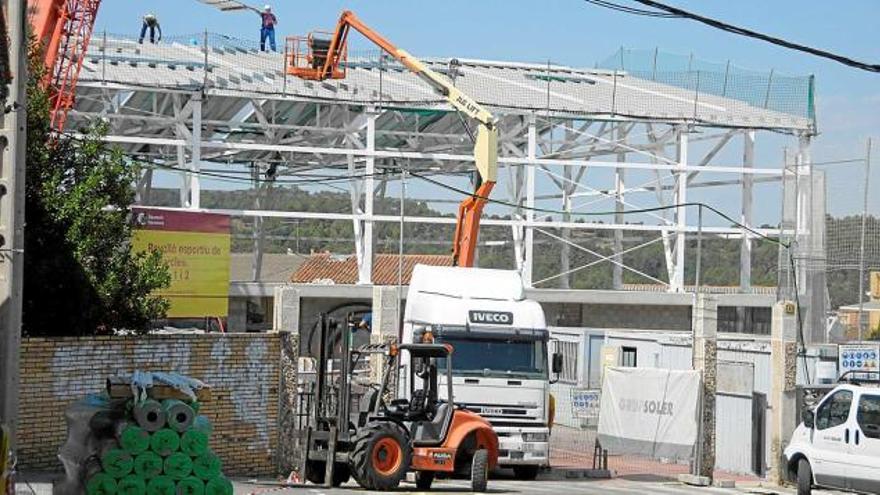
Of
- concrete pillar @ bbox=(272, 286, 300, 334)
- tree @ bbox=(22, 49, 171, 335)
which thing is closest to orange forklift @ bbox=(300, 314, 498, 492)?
concrete pillar @ bbox=(272, 286, 300, 334)

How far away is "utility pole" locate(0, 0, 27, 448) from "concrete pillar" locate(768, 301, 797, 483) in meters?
15.1

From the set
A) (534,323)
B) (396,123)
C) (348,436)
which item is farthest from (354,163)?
(348,436)

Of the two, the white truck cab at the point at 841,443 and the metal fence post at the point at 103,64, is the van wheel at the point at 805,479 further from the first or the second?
the metal fence post at the point at 103,64

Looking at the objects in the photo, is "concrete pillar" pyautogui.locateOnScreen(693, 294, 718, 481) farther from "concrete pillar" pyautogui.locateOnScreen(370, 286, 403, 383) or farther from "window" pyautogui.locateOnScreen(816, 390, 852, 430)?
"concrete pillar" pyautogui.locateOnScreen(370, 286, 403, 383)

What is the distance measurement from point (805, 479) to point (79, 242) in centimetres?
1357

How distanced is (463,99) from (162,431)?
1863 cm

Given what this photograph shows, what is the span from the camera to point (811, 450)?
23.1 metres

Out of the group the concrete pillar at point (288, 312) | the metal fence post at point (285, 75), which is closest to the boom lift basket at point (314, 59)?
the metal fence post at point (285, 75)

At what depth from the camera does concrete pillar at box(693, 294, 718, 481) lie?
91.6 feet

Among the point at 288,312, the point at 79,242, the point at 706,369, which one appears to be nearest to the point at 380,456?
the point at 288,312

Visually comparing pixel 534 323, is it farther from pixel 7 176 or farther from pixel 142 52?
pixel 142 52

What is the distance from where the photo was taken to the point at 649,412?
29094mm

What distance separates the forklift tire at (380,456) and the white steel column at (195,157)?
82.9 feet

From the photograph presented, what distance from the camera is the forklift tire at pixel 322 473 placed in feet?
73.1
